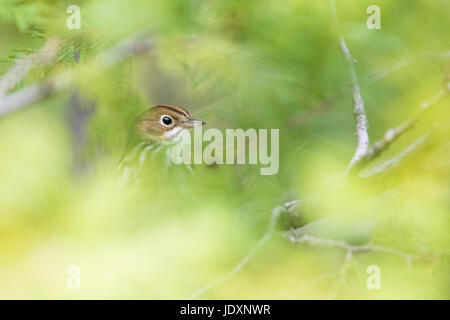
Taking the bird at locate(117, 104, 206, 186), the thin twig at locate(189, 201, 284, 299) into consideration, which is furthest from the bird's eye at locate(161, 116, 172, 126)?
the thin twig at locate(189, 201, 284, 299)

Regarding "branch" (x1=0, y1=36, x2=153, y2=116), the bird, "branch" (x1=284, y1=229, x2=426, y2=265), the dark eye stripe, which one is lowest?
"branch" (x1=284, y1=229, x2=426, y2=265)

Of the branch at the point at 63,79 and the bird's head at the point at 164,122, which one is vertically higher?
the branch at the point at 63,79

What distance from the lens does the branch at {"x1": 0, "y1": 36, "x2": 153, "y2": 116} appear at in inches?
21.1

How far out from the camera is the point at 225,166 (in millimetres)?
525

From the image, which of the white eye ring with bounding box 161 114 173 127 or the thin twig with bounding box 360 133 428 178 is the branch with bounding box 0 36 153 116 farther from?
the thin twig with bounding box 360 133 428 178

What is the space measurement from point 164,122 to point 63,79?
104mm

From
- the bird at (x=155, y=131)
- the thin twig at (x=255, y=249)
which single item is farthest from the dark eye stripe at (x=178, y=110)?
the thin twig at (x=255, y=249)

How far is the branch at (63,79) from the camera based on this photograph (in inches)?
21.1

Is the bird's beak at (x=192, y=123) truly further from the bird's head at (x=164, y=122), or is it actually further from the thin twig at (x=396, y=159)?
the thin twig at (x=396, y=159)

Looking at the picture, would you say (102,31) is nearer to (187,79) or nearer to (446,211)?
(187,79)

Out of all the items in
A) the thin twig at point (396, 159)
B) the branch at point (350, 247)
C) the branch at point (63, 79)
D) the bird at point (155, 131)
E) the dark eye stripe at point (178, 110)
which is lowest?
the branch at point (350, 247)

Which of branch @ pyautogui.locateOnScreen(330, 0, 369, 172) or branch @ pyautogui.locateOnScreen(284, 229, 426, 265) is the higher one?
branch @ pyautogui.locateOnScreen(330, 0, 369, 172)

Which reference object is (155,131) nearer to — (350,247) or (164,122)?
(164,122)

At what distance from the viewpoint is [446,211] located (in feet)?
1.83
